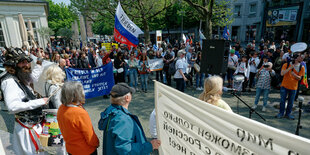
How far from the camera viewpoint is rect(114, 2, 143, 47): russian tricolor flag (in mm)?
6086

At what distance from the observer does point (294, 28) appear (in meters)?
20.6

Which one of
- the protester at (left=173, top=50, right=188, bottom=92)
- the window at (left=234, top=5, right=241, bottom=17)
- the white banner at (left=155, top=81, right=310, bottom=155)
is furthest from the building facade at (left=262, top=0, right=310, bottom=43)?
the white banner at (left=155, top=81, right=310, bottom=155)

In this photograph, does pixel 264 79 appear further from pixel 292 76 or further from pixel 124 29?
pixel 124 29

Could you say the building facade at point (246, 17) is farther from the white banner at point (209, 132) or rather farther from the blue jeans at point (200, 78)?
the white banner at point (209, 132)

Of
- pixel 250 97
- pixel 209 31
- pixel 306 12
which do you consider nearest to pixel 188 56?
pixel 209 31

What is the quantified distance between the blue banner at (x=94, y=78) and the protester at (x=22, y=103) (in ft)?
10.6

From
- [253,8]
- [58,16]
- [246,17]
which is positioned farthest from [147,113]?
[58,16]

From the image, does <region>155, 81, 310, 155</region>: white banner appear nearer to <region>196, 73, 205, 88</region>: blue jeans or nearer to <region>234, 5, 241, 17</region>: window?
<region>196, 73, 205, 88</region>: blue jeans

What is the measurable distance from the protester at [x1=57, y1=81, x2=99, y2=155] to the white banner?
0.83 m

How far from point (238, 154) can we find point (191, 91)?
6566 millimetres

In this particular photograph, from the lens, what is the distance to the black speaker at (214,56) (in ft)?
16.1

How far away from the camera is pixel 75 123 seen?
1.92 metres

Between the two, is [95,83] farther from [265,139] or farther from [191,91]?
[265,139]

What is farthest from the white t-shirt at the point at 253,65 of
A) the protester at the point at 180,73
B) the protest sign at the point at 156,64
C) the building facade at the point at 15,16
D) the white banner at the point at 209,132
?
the building facade at the point at 15,16
